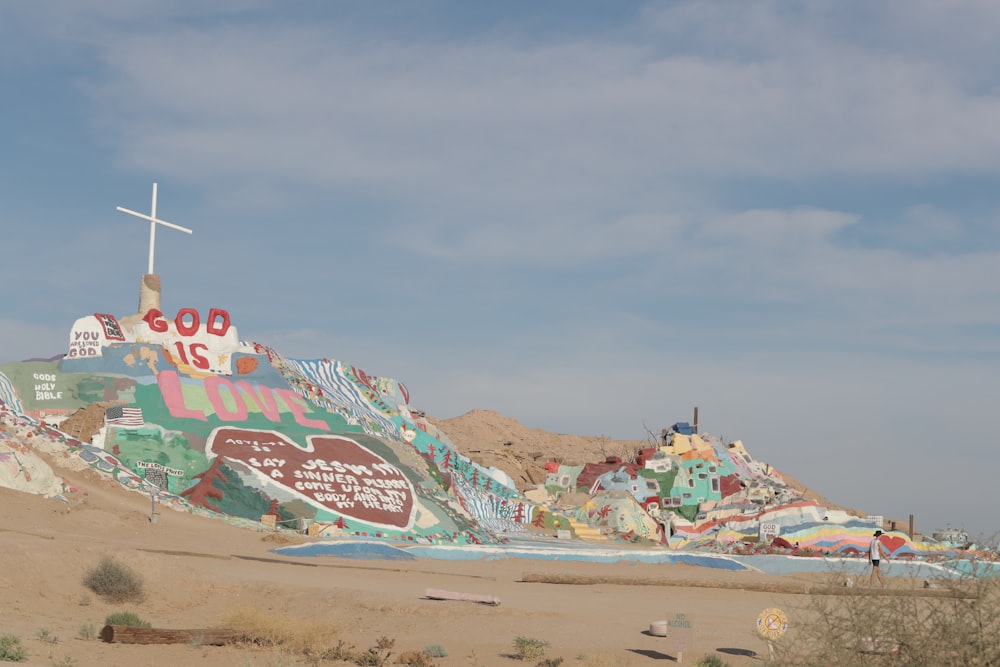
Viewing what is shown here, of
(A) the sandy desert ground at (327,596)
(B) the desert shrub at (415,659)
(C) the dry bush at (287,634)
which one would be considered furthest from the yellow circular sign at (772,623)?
(C) the dry bush at (287,634)

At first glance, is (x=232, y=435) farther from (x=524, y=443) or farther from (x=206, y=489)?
(x=524, y=443)

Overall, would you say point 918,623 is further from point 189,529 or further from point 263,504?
point 263,504

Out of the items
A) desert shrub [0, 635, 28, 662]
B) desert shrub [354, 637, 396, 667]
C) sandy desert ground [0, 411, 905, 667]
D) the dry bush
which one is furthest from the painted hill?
desert shrub [0, 635, 28, 662]

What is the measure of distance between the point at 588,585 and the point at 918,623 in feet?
57.0

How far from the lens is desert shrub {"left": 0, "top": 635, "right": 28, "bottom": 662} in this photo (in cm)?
Result: 1448

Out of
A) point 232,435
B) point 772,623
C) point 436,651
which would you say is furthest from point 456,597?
point 232,435

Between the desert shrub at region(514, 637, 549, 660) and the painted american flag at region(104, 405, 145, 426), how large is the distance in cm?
2364

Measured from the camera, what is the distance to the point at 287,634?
17.0 m

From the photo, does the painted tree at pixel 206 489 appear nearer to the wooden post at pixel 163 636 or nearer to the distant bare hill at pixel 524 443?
the wooden post at pixel 163 636

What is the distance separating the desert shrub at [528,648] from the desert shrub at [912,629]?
647cm

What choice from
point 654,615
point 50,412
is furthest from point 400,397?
point 654,615

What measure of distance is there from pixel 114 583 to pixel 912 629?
601 inches

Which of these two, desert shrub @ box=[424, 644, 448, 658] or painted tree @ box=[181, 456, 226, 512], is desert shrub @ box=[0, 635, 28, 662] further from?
painted tree @ box=[181, 456, 226, 512]

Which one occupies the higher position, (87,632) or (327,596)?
(327,596)
